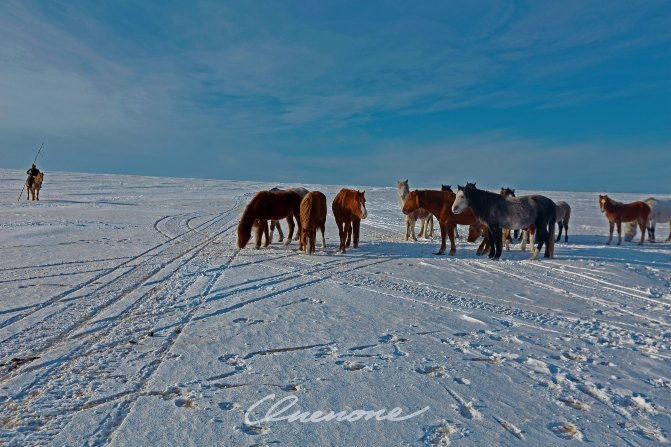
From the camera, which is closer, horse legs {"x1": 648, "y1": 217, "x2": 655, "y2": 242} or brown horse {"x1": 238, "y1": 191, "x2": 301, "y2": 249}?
brown horse {"x1": 238, "y1": 191, "x2": 301, "y2": 249}

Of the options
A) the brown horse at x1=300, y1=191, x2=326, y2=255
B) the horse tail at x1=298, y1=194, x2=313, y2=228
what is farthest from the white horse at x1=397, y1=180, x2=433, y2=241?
the horse tail at x1=298, y1=194, x2=313, y2=228

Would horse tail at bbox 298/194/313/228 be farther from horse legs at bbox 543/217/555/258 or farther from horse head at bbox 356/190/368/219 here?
horse legs at bbox 543/217/555/258

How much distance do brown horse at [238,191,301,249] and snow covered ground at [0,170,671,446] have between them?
2112 millimetres

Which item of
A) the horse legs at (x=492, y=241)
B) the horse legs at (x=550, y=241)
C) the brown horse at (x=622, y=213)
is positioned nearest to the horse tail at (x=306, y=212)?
the horse legs at (x=492, y=241)

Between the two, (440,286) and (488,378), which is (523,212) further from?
(488,378)

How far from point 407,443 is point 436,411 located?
49 cm

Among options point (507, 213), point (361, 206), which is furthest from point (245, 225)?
point (507, 213)

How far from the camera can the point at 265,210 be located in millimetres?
11148

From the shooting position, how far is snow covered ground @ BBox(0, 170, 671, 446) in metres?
3.02

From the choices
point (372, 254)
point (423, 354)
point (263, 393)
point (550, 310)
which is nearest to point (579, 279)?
point (550, 310)

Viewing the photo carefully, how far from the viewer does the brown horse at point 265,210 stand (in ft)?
36.0

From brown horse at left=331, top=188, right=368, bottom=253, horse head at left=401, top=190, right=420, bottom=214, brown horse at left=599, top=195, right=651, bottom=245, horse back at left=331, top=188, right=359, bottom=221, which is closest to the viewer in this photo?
brown horse at left=331, top=188, right=368, bottom=253

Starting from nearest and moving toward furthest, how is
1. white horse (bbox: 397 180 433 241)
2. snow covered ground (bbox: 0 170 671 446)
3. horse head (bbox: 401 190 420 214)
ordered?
1. snow covered ground (bbox: 0 170 671 446)
2. horse head (bbox: 401 190 420 214)
3. white horse (bbox: 397 180 433 241)

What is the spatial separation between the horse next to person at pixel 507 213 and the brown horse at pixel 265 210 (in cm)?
417
